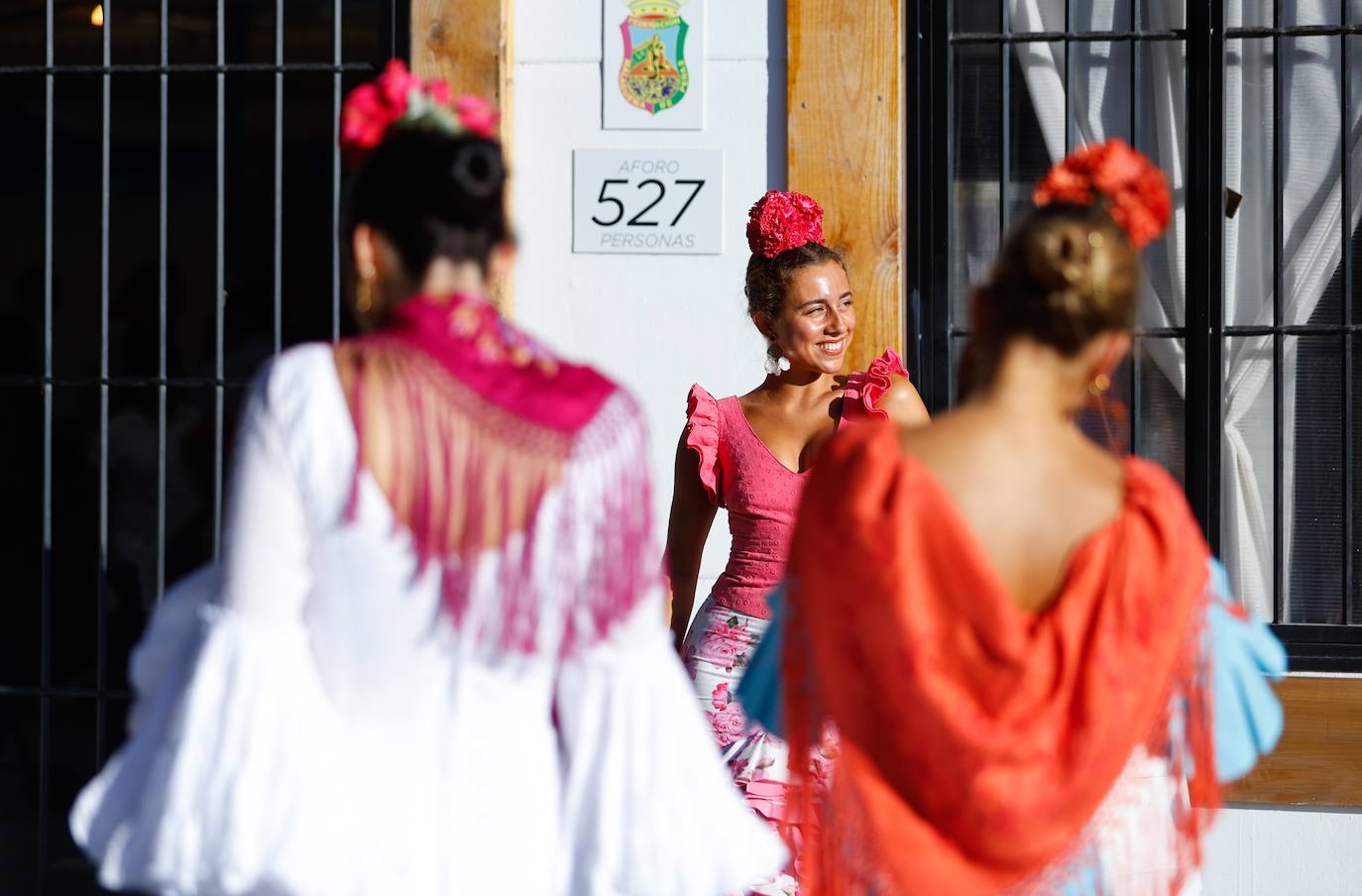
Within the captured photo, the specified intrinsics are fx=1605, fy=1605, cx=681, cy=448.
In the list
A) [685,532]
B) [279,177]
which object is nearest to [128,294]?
[279,177]

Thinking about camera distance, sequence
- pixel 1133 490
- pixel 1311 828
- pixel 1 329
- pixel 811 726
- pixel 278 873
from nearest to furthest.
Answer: pixel 278 873 < pixel 1133 490 < pixel 811 726 < pixel 1311 828 < pixel 1 329

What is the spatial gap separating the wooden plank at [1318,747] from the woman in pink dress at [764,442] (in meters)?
1.39

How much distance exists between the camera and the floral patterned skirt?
3516 millimetres

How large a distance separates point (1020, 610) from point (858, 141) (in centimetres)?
252

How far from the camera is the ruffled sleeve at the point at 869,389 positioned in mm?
3783

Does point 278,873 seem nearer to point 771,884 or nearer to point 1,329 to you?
point 771,884

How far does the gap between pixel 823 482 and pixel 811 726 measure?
381 mm

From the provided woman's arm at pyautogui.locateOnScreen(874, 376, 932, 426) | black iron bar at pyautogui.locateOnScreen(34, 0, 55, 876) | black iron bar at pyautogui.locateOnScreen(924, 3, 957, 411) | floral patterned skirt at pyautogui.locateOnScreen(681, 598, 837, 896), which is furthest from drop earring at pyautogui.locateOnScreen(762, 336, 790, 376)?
black iron bar at pyautogui.locateOnScreen(34, 0, 55, 876)

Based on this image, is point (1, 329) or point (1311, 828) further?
point (1, 329)

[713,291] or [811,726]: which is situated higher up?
[713,291]

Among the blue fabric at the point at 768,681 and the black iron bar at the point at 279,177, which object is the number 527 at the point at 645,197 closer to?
the black iron bar at the point at 279,177

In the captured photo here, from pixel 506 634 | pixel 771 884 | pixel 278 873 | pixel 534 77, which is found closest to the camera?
pixel 278 873

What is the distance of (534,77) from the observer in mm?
4594

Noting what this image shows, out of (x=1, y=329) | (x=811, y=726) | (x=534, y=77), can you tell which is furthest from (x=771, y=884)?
(x=1, y=329)
